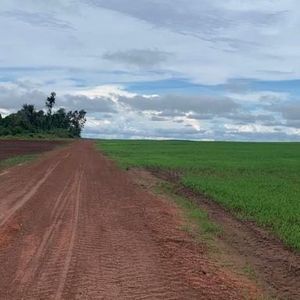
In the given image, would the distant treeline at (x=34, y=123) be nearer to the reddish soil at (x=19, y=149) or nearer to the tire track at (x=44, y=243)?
the reddish soil at (x=19, y=149)

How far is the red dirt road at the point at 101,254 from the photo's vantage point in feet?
25.5

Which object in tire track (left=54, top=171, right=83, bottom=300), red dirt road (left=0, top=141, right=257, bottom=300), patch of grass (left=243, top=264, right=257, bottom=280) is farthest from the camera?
patch of grass (left=243, top=264, right=257, bottom=280)

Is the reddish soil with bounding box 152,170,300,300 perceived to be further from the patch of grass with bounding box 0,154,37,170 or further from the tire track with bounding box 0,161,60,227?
the patch of grass with bounding box 0,154,37,170

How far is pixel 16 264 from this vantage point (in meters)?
9.11

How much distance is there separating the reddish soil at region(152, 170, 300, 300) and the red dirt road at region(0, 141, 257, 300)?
1.96ft

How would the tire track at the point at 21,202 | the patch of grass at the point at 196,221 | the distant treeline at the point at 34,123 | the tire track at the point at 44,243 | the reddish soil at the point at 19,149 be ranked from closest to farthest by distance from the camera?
the tire track at the point at 44,243
the patch of grass at the point at 196,221
the tire track at the point at 21,202
the reddish soil at the point at 19,149
the distant treeline at the point at 34,123

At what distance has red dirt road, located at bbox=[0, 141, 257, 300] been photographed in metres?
7.77

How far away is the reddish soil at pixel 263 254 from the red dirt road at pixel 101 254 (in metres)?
0.60

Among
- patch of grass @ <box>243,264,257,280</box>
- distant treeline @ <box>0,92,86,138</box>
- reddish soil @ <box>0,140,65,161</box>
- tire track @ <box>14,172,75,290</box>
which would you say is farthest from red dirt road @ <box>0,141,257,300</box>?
distant treeline @ <box>0,92,86,138</box>

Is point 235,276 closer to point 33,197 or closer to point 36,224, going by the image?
point 36,224

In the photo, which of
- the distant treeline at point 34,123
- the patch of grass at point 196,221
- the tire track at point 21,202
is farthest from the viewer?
the distant treeline at point 34,123

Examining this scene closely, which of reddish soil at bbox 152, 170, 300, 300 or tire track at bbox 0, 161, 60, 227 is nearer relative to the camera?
reddish soil at bbox 152, 170, 300, 300

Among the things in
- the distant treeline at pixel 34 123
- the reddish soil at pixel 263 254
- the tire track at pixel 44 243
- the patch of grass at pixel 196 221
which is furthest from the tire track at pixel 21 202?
the distant treeline at pixel 34 123

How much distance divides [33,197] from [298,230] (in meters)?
9.16
